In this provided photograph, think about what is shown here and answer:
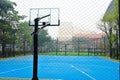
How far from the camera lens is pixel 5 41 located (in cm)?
2281

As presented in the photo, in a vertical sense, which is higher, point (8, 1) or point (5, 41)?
point (8, 1)

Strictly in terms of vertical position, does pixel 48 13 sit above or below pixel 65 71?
above

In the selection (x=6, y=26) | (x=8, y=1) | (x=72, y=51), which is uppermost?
(x=8, y=1)

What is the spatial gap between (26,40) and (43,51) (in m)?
5.13

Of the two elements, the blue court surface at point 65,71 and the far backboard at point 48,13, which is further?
the blue court surface at point 65,71

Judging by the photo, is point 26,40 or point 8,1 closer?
point 8,1

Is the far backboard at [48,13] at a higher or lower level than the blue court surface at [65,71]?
higher

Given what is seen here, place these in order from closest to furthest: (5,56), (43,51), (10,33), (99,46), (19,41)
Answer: (5,56) < (10,33) < (19,41) < (99,46) < (43,51)

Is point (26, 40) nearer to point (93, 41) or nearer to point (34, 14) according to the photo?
point (93, 41)

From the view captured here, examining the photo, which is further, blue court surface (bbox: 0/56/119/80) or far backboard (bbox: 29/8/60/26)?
blue court surface (bbox: 0/56/119/80)

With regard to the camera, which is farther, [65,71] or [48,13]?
[65,71]

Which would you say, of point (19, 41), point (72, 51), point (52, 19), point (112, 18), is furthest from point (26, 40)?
point (52, 19)

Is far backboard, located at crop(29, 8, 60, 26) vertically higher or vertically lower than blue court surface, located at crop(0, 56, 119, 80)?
higher

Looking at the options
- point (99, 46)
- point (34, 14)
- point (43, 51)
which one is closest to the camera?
point (34, 14)
